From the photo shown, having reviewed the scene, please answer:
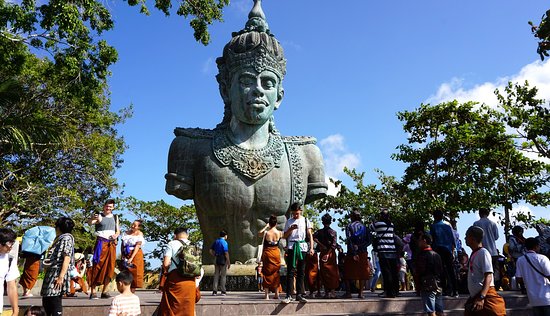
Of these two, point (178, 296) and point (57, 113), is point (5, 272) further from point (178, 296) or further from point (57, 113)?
point (57, 113)

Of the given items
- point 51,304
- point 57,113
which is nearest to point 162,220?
point 57,113

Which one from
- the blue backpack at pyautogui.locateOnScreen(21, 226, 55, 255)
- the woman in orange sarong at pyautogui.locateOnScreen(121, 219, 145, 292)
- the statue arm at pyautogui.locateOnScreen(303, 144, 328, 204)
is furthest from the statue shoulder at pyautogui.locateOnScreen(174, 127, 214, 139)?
the blue backpack at pyautogui.locateOnScreen(21, 226, 55, 255)

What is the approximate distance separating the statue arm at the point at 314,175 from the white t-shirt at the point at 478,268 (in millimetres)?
6667

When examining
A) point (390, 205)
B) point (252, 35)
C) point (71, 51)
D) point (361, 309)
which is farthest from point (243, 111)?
point (390, 205)

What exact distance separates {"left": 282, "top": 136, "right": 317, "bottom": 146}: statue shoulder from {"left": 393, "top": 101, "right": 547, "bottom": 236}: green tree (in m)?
8.34

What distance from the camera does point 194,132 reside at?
36.6ft

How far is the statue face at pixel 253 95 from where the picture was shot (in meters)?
10.6

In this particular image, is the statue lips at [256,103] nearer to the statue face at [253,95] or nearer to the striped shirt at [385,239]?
the statue face at [253,95]

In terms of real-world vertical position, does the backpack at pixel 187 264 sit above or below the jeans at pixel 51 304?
above

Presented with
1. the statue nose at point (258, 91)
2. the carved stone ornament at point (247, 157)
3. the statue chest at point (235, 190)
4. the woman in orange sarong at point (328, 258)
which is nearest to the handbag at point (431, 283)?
the woman in orange sarong at point (328, 258)

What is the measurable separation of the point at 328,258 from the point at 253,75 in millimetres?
4656

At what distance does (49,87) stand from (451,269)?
14.7 m

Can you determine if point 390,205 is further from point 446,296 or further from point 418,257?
point 418,257

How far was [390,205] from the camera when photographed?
72.2 feet
